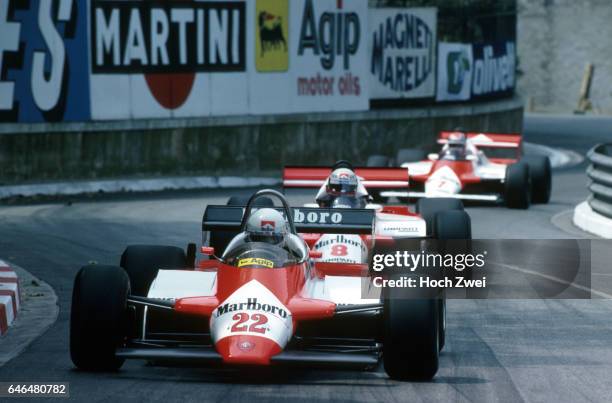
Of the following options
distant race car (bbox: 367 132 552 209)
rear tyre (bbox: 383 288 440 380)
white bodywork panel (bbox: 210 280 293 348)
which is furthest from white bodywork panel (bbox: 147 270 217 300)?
distant race car (bbox: 367 132 552 209)

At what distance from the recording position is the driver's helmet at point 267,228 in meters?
9.69

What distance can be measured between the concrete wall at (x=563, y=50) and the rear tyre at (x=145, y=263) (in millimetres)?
51144

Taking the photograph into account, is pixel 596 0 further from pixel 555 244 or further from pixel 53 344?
pixel 53 344

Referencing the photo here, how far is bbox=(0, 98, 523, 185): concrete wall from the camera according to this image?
23562 mm

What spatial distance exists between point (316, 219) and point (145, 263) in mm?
1277

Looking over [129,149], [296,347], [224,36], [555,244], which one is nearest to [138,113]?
[129,149]

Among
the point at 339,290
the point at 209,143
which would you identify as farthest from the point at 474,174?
the point at 339,290

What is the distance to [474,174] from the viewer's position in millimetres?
22109

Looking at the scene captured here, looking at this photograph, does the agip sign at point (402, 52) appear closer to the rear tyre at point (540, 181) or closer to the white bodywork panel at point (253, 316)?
the rear tyre at point (540, 181)

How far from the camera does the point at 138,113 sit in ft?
82.3

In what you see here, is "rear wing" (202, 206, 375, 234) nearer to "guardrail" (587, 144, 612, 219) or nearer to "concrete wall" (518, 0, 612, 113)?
"guardrail" (587, 144, 612, 219)

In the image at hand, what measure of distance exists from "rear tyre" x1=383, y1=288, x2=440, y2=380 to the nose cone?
694 mm

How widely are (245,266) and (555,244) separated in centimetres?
852

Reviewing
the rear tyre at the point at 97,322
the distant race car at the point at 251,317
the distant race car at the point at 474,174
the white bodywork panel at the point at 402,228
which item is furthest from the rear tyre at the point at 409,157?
the rear tyre at the point at 97,322
